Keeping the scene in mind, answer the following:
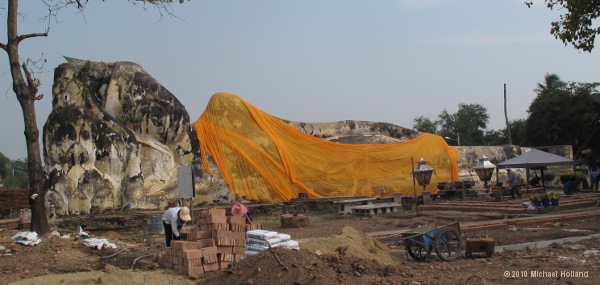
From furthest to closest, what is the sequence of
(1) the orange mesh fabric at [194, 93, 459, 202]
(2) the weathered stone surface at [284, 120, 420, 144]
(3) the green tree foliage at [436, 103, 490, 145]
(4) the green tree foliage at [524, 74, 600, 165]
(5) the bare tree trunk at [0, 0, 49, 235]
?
1. (3) the green tree foliage at [436, 103, 490, 145]
2. (4) the green tree foliage at [524, 74, 600, 165]
3. (2) the weathered stone surface at [284, 120, 420, 144]
4. (1) the orange mesh fabric at [194, 93, 459, 202]
5. (5) the bare tree trunk at [0, 0, 49, 235]

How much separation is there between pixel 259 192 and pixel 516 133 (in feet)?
103

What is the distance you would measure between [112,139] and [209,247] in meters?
10.1

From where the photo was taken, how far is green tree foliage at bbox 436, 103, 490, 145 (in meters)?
49.2

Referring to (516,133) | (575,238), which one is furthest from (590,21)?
(516,133)

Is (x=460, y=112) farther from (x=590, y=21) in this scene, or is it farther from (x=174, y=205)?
(x=174, y=205)

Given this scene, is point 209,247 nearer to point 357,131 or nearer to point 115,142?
point 115,142

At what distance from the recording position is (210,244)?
8516 mm

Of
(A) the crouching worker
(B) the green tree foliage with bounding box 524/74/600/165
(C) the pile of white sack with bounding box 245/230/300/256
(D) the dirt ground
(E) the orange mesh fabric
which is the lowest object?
(D) the dirt ground

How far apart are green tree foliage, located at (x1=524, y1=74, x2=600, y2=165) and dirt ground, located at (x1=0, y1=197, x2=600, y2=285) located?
82.1 feet

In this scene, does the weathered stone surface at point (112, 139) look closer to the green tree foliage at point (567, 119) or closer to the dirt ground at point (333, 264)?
the dirt ground at point (333, 264)

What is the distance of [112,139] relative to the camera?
17.5 m

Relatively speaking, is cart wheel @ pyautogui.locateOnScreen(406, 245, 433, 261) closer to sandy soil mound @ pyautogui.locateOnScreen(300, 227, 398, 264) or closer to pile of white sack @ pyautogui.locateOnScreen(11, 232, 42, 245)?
sandy soil mound @ pyautogui.locateOnScreen(300, 227, 398, 264)

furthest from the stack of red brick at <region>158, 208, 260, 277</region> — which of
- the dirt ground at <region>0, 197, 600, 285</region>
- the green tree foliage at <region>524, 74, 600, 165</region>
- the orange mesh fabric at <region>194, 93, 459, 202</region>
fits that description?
the green tree foliage at <region>524, 74, 600, 165</region>

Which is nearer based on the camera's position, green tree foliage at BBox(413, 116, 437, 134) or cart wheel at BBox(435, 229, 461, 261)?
Answer: cart wheel at BBox(435, 229, 461, 261)
